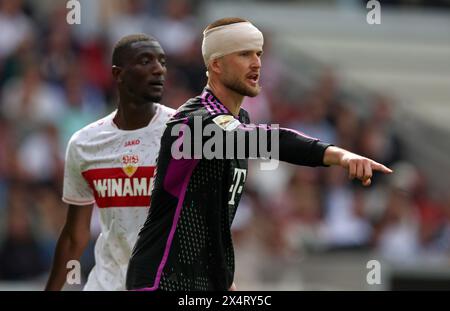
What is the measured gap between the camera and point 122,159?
8.09 metres

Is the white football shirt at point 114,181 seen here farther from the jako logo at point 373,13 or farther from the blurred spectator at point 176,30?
the jako logo at point 373,13

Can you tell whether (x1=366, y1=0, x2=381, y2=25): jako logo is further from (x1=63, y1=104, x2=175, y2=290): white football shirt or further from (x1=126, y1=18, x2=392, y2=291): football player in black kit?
(x1=126, y1=18, x2=392, y2=291): football player in black kit

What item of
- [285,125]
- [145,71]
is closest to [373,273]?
[285,125]

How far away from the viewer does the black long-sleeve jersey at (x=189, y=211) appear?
690cm

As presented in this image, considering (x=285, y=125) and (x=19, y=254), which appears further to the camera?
(x=285, y=125)

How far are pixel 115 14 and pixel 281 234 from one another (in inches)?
186

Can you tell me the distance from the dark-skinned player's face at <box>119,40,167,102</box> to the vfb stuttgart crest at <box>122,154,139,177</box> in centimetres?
39

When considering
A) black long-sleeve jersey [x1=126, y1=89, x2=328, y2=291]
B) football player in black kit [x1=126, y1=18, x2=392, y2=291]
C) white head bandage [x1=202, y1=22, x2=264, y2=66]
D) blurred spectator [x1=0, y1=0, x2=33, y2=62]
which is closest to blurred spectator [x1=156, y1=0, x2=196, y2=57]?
blurred spectator [x1=0, y1=0, x2=33, y2=62]

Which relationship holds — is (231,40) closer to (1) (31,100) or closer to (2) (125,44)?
(2) (125,44)

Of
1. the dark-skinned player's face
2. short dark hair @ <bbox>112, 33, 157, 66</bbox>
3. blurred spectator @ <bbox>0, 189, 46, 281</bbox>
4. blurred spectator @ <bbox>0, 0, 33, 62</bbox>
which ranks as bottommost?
blurred spectator @ <bbox>0, 189, 46, 281</bbox>

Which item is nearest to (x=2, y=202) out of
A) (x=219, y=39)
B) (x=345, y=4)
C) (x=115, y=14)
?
(x=115, y=14)

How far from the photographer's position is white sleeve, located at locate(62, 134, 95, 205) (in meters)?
8.30

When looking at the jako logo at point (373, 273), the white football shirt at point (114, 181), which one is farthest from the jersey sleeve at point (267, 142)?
the jako logo at point (373, 273)

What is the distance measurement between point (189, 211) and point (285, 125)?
8.76m
